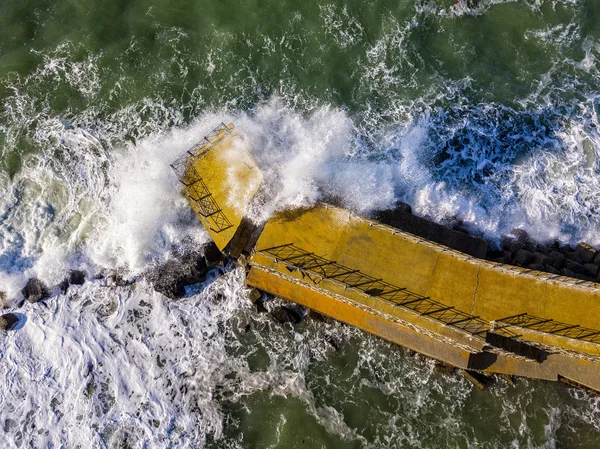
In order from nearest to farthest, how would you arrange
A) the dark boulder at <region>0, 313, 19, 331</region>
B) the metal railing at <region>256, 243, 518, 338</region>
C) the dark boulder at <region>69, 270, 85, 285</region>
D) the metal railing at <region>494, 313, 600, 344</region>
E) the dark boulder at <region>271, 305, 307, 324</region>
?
the metal railing at <region>494, 313, 600, 344</region>
the metal railing at <region>256, 243, 518, 338</region>
the dark boulder at <region>271, 305, 307, 324</region>
the dark boulder at <region>0, 313, 19, 331</region>
the dark boulder at <region>69, 270, 85, 285</region>

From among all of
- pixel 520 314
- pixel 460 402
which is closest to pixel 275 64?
pixel 520 314

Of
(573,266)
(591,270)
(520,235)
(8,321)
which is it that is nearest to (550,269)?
(573,266)

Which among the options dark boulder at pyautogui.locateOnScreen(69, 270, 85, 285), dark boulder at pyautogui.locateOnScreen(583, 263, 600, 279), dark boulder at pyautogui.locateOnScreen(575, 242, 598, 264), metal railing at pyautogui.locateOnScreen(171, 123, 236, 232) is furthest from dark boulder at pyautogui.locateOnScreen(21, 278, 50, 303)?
dark boulder at pyautogui.locateOnScreen(575, 242, 598, 264)

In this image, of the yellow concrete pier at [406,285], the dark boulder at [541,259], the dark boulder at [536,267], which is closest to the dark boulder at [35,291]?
the yellow concrete pier at [406,285]

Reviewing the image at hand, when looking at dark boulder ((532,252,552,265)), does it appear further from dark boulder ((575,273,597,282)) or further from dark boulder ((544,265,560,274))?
dark boulder ((575,273,597,282))

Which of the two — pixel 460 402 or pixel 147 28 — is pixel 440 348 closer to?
pixel 460 402

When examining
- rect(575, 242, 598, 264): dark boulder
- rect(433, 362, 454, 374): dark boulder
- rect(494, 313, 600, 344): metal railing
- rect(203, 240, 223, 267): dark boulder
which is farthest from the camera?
rect(203, 240, 223, 267): dark boulder

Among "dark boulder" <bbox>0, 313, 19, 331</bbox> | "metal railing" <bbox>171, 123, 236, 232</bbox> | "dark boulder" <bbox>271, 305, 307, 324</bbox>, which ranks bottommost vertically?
"dark boulder" <bbox>0, 313, 19, 331</bbox>
